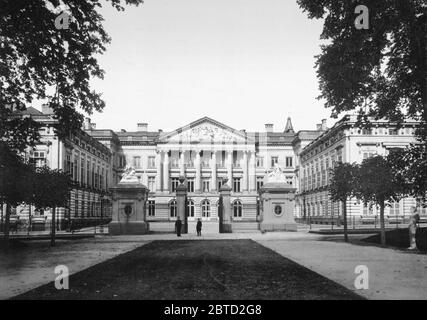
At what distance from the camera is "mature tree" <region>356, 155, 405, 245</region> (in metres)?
19.9

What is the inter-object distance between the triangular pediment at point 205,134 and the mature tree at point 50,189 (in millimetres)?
54385

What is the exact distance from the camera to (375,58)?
18.0 m

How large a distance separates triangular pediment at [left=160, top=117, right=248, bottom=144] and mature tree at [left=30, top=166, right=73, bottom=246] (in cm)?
5438

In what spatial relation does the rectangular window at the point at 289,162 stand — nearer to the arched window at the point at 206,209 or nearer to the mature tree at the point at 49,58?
the arched window at the point at 206,209

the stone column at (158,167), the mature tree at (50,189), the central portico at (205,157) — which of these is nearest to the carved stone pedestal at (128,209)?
the mature tree at (50,189)

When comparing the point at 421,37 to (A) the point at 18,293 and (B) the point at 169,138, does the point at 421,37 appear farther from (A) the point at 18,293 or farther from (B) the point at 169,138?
(B) the point at 169,138

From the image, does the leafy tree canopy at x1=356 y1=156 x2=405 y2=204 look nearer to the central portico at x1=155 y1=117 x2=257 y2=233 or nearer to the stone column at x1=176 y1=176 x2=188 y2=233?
the stone column at x1=176 y1=176 x2=188 y2=233

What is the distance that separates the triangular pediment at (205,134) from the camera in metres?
77.2

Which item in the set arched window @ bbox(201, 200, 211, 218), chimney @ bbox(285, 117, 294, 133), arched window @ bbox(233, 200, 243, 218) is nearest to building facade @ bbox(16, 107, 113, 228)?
arched window @ bbox(201, 200, 211, 218)

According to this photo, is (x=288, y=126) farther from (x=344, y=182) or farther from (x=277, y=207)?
(x=344, y=182)

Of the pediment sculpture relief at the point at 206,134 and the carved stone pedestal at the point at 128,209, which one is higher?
the pediment sculpture relief at the point at 206,134

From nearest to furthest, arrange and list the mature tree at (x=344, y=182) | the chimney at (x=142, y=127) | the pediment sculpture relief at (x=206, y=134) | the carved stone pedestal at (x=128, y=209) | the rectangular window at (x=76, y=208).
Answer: the mature tree at (x=344, y=182)
the carved stone pedestal at (x=128, y=209)
the rectangular window at (x=76, y=208)
the pediment sculpture relief at (x=206, y=134)
the chimney at (x=142, y=127)

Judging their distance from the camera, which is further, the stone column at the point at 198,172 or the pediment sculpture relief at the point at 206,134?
the pediment sculpture relief at the point at 206,134
